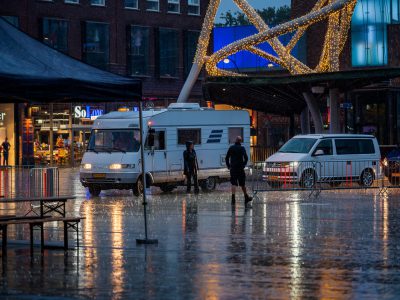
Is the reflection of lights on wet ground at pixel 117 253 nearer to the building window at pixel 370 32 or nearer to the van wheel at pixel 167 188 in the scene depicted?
the van wheel at pixel 167 188

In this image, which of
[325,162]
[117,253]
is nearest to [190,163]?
[325,162]

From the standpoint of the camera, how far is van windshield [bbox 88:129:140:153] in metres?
36.4

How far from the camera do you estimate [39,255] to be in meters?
17.0

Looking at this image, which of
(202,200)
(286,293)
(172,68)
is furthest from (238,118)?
(172,68)

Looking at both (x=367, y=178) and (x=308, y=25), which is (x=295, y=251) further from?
(x=308, y=25)

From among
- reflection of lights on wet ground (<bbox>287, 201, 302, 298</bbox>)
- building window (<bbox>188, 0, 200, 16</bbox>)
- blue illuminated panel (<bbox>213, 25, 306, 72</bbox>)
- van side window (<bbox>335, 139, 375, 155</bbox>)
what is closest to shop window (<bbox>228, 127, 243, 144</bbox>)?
van side window (<bbox>335, 139, 375, 155</bbox>)

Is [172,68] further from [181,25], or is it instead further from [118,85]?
[118,85]

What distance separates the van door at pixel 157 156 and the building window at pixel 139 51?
131 feet

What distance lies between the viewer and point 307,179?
3638 cm

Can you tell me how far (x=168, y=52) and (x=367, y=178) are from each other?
4142 cm

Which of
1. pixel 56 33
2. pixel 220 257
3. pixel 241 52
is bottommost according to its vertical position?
pixel 220 257

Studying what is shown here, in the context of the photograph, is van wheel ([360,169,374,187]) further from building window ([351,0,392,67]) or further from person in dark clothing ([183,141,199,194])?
building window ([351,0,392,67])

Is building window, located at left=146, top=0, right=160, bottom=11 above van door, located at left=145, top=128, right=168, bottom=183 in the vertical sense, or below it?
above

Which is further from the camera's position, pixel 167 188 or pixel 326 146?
pixel 326 146
